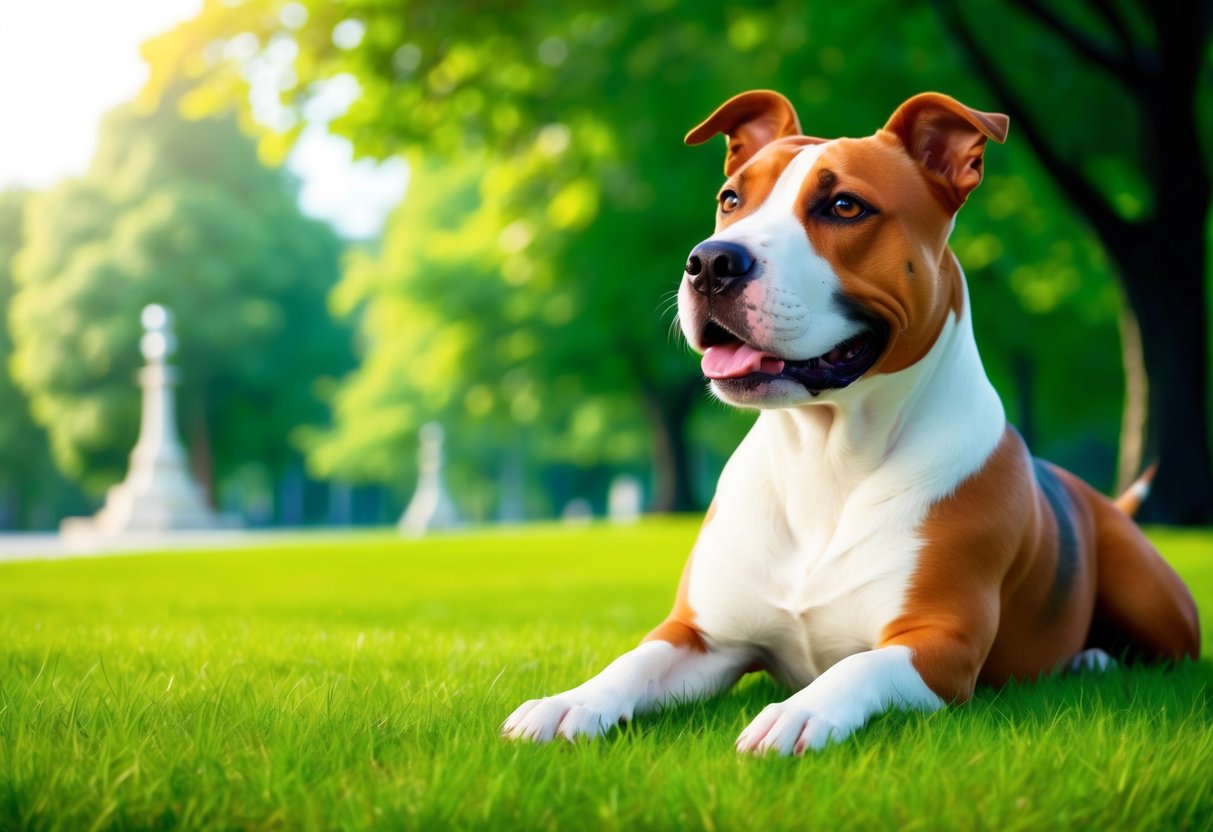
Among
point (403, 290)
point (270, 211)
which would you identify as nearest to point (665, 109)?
point (403, 290)

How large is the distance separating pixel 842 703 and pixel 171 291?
35.8m

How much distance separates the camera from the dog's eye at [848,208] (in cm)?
→ 353

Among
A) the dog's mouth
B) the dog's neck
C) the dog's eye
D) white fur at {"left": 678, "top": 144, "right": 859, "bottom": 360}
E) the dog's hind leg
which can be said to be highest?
the dog's eye

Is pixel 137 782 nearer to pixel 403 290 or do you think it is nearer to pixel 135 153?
pixel 403 290

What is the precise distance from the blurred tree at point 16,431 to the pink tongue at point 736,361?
41.9m

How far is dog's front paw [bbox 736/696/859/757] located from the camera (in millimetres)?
2824

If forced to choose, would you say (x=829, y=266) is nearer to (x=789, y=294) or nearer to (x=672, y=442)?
(x=789, y=294)

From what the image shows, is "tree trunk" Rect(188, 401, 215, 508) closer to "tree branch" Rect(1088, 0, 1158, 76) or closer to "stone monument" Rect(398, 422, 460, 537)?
"stone monument" Rect(398, 422, 460, 537)

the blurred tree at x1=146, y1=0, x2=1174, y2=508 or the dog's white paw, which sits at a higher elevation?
the blurred tree at x1=146, y1=0, x2=1174, y2=508

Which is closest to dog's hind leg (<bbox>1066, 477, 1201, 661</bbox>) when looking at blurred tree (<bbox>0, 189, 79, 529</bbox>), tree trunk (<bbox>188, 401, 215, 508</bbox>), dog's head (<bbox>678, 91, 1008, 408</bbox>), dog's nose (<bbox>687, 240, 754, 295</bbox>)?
dog's head (<bbox>678, 91, 1008, 408</bbox>)

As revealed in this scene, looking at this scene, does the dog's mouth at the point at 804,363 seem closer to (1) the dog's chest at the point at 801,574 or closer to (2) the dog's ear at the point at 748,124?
(1) the dog's chest at the point at 801,574

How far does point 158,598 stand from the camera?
9.17 metres

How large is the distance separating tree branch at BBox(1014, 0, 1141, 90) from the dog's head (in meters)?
9.64

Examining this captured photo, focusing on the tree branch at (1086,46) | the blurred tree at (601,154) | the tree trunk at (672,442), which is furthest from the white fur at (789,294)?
the tree trunk at (672,442)
